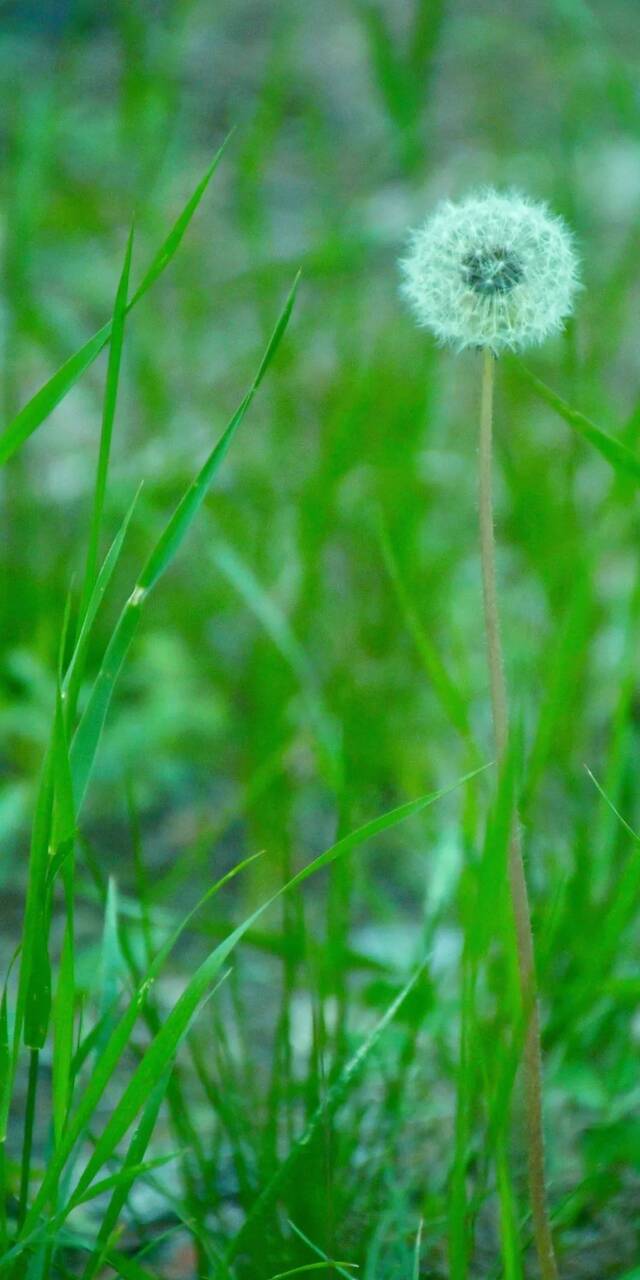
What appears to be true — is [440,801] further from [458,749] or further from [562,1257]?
[562,1257]

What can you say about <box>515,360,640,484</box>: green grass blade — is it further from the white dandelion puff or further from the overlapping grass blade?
the overlapping grass blade

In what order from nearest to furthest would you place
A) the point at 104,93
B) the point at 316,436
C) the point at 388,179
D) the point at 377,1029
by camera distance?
the point at 377,1029 → the point at 316,436 → the point at 388,179 → the point at 104,93

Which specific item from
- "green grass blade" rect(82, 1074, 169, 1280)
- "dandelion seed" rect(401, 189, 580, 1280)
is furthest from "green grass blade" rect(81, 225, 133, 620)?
"green grass blade" rect(82, 1074, 169, 1280)

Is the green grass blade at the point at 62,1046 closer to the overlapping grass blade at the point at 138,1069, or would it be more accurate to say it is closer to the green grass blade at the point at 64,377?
the overlapping grass blade at the point at 138,1069

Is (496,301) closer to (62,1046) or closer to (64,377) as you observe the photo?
(64,377)

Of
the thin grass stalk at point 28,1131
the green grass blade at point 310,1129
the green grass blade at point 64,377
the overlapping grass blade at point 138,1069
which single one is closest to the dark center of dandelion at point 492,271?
the green grass blade at point 64,377

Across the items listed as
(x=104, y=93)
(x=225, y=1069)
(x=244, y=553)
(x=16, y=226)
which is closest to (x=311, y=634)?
(x=244, y=553)
